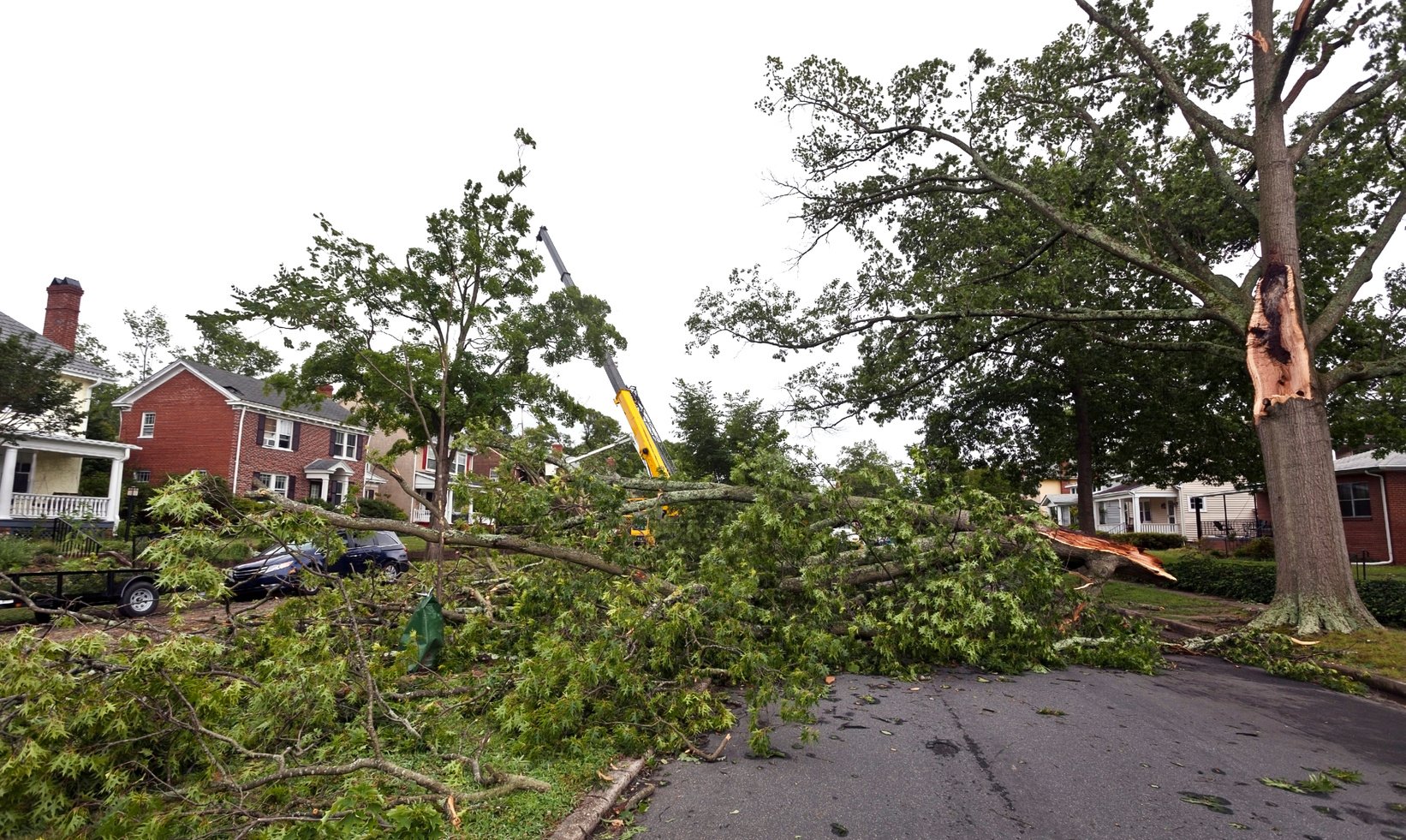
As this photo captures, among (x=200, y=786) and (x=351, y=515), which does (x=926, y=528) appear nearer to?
(x=351, y=515)

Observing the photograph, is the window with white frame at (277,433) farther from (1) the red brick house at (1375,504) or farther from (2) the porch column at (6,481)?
(1) the red brick house at (1375,504)

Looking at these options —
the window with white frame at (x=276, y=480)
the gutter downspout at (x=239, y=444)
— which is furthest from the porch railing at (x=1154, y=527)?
the gutter downspout at (x=239, y=444)

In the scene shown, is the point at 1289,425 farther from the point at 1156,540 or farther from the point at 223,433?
the point at 223,433

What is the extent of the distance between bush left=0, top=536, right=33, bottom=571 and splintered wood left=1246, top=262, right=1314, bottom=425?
823 inches

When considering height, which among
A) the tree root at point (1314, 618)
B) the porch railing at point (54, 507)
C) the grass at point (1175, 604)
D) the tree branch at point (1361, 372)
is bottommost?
the grass at point (1175, 604)

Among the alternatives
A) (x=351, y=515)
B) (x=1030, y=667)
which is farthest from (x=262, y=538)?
(x=1030, y=667)

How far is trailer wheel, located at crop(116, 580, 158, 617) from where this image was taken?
10.4 m

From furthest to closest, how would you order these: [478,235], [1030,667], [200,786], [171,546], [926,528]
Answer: [478,235], [926,528], [1030,667], [171,546], [200,786]

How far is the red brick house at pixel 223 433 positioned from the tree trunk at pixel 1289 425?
27997 mm

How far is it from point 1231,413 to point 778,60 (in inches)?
478

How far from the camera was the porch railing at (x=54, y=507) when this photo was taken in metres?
21.0

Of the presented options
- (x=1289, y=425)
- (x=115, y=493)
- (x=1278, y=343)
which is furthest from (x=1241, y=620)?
(x=115, y=493)

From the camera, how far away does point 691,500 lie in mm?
8586

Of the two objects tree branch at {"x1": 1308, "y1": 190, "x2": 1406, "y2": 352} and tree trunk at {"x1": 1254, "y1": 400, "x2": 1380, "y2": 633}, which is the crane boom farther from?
tree branch at {"x1": 1308, "y1": 190, "x2": 1406, "y2": 352}
